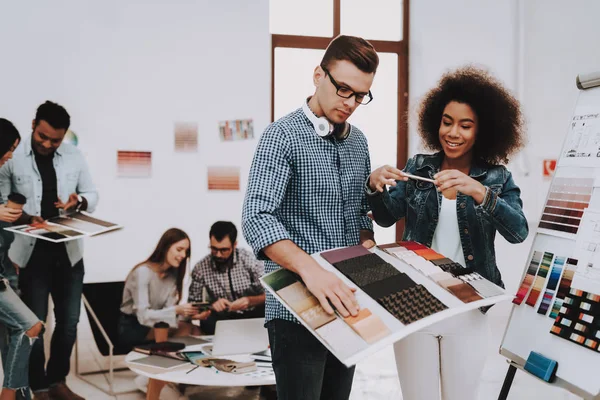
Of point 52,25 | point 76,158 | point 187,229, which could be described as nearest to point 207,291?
point 187,229

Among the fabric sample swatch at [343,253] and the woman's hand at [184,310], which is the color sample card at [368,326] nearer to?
the fabric sample swatch at [343,253]

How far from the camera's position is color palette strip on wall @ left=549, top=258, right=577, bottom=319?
166cm

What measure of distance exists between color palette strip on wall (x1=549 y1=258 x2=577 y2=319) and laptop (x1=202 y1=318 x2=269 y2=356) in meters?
1.65

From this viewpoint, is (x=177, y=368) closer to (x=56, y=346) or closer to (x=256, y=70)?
(x=56, y=346)

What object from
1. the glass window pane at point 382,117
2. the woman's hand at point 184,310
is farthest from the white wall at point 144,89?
the glass window pane at point 382,117

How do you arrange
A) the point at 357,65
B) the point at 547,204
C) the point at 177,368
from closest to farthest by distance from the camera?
the point at 357,65
the point at 547,204
the point at 177,368

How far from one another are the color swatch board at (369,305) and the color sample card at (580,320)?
0.38 meters

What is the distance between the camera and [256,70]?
3709 mm

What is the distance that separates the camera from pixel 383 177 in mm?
1470

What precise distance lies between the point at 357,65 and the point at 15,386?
249 centimetres

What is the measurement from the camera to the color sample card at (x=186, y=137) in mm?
3568

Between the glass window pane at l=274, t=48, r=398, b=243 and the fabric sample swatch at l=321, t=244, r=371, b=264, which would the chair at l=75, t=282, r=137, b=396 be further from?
the fabric sample swatch at l=321, t=244, r=371, b=264

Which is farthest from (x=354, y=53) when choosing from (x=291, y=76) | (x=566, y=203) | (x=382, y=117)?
(x=382, y=117)

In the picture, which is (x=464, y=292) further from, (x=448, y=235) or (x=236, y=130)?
(x=236, y=130)
